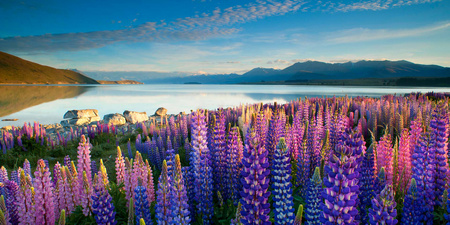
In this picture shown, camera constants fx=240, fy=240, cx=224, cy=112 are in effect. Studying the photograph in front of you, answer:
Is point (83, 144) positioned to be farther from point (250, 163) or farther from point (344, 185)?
point (344, 185)

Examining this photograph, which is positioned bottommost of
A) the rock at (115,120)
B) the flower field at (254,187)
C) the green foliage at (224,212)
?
the rock at (115,120)

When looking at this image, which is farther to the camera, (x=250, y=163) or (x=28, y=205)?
(x=28, y=205)

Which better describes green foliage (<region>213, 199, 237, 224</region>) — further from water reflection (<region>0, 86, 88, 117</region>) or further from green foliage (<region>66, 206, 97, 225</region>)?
water reflection (<region>0, 86, 88, 117</region>)

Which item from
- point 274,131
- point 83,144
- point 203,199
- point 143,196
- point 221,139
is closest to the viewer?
point 143,196

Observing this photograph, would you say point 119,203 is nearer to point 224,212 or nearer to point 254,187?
point 224,212

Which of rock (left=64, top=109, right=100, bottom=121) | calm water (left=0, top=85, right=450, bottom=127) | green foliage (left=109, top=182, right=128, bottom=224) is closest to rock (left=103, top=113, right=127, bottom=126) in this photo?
rock (left=64, top=109, right=100, bottom=121)

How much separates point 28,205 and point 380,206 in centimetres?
362

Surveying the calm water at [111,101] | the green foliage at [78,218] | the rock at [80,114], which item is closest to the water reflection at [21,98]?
the calm water at [111,101]

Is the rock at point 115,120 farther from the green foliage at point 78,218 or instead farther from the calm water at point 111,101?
the green foliage at point 78,218

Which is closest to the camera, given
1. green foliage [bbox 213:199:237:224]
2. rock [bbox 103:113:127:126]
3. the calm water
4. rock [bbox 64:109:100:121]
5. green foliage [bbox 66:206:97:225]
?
green foliage [bbox 66:206:97:225]

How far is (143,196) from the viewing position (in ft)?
9.07

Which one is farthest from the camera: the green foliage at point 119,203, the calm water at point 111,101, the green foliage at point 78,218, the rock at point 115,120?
the calm water at point 111,101

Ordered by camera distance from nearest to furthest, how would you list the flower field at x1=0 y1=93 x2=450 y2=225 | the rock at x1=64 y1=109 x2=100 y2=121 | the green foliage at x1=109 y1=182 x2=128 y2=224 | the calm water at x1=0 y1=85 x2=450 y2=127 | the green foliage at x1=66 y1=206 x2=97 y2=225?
1. the flower field at x1=0 y1=93 x2=450 y2=225
2. the green foliage at x1=66 y1=206 x2=97 y2=225
3. the green foliage at x1=109 y1=182 x2=128 y2=224
4. the rock at x1=64 y1=109 x2=100 y2=121
5. the calm water at x1=0 y1=85 x2=450 y2=127

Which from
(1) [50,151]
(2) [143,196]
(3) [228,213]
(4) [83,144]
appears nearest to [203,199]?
(3) [228,213]
